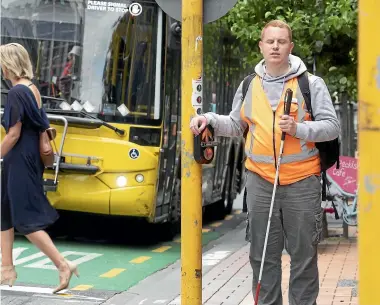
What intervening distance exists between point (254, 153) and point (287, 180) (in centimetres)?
25

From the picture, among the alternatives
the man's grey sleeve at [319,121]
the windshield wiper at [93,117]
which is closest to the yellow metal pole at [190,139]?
the man's grey sleeve at [319,121]

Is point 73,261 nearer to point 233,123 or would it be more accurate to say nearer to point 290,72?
point 233,123

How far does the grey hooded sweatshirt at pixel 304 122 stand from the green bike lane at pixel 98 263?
311 centimetres

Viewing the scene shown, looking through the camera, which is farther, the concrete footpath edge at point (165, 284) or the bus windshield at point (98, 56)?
the bus windshield at point (98, 56)

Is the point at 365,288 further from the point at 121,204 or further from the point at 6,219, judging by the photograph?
the point at 121,204

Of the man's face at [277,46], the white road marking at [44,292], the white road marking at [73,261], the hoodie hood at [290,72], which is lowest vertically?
the white road marking at [73,261]

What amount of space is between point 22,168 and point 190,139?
2477 millimetres

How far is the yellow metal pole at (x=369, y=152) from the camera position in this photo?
3.16 metres

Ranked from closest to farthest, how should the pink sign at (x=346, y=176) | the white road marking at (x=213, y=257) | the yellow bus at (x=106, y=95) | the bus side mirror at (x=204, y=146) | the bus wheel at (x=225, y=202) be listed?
the bus side mirror at (x=204, y=146) < the white road marking at (x=213, y=257) < the yellow bus at (x=106, y=95) < the pink sign at (x=346, y=176) < the bus wheel at (x=225, y=202)

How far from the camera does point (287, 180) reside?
19.9ft

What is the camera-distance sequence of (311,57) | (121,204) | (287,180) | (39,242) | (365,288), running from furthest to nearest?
(311,57) < (121,204) < (39,242) < (287,180) < (365,288)

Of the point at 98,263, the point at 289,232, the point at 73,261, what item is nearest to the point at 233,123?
the point at 289,232

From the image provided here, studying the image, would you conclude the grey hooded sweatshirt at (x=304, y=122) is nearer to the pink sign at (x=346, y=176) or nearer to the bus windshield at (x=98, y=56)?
the bus windshield at (x=98, y=56)

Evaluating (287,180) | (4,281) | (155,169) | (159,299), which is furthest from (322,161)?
(155,169)
